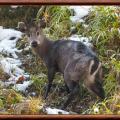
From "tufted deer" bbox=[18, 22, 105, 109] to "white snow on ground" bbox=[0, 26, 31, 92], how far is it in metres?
0.06

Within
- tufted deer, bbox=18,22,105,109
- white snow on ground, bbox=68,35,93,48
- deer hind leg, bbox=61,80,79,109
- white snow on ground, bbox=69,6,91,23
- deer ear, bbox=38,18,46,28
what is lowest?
deer hind leg, bbox=61,80,79,109

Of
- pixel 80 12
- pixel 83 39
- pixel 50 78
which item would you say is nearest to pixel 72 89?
pixel 50 78

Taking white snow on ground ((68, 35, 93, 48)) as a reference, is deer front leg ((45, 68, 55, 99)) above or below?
below

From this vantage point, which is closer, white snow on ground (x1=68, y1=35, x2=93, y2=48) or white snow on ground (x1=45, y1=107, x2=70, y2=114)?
white snow on ground (x1=45, y1=107, x2=70, y2=114)

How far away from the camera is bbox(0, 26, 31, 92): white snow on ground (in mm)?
2105

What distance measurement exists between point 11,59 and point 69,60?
9.1 inches

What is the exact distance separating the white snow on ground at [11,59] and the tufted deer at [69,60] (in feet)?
0.19

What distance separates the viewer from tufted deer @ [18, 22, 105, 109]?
2.08 meters

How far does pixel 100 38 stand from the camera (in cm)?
216

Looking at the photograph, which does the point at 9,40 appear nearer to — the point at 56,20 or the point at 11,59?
the point at 11,59

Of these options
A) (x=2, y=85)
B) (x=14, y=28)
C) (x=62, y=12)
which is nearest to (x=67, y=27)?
(x=62, y=12)

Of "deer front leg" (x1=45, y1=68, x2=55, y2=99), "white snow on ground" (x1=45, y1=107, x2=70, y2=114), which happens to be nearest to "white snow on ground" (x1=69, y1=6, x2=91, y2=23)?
"deer front leg" (x1=45, y1=68, x2=55, y2=99)

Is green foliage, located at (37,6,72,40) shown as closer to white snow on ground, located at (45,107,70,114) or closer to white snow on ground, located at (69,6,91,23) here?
white snow on ground, located at (69,6,91,23)

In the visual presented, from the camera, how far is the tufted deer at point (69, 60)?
208 centimetres
